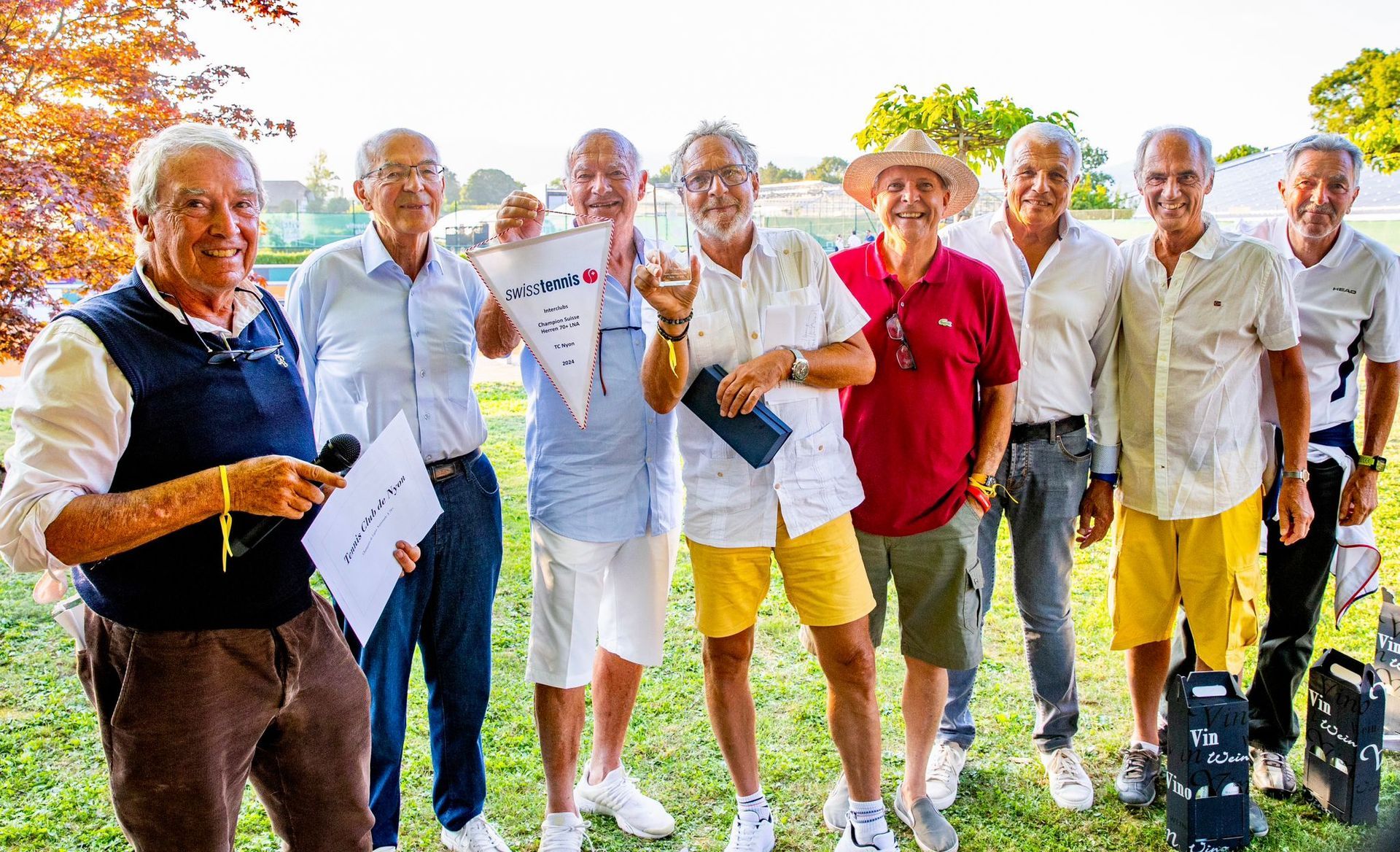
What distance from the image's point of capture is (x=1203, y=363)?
10.3 feet

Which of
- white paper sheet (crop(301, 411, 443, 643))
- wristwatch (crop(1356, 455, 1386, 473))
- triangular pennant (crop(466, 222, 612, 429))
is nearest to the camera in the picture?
white paper sheet (crop(301, 411, 443, 643))

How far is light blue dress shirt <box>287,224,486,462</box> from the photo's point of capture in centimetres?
280

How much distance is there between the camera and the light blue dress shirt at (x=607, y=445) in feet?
9.72

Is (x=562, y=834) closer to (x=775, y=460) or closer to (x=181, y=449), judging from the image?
(x=775, y=460)

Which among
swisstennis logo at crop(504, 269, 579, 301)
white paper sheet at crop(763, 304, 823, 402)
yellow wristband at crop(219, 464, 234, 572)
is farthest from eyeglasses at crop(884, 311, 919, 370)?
yellow wristband at crop(219, 464, 234, 572)

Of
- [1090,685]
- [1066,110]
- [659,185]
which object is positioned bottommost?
[1090,685]

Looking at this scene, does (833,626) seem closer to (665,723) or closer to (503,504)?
(665,723)

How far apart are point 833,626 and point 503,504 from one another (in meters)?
4.90

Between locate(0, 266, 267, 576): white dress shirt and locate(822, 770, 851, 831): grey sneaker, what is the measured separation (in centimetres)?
235

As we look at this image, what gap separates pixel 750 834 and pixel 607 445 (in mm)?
1312

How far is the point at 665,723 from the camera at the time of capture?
156 inches

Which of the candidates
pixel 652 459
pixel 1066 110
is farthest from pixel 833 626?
pixel 1066 110

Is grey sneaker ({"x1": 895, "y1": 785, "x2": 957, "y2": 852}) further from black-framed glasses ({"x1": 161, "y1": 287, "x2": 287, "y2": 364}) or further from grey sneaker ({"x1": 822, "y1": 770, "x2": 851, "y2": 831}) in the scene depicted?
black-framed glasses ({"x1": 161, "y1": 287, "x2": 287, "y2": 364})

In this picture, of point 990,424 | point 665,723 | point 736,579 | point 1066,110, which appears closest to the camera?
point 736,579
